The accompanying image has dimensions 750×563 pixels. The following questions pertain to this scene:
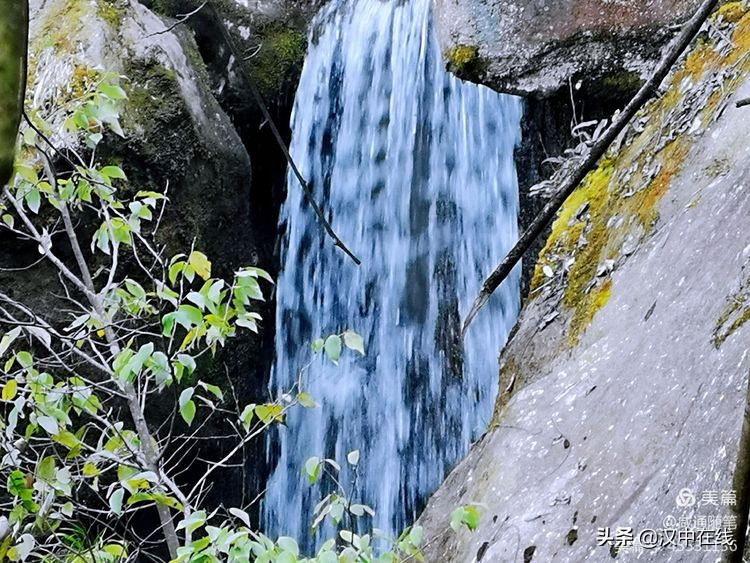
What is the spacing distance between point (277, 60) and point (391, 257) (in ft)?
8.58

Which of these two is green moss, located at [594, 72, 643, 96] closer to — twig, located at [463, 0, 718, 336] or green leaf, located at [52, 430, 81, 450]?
green leaf, located at [52, 430, 81, 450]

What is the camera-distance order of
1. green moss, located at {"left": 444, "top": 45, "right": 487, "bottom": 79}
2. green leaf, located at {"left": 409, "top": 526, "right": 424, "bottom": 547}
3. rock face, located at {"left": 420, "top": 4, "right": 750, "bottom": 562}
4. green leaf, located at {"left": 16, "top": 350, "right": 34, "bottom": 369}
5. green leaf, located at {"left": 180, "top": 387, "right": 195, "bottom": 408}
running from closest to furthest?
rock face, located at {"left": 420, "top": 4, "right": 750, "bottom": 562} < green leaf, located at {"left": 409, "top": 526, "right": 424, "bottom": 547} < green leaf, located at {"left": 180, "top": 387, "right": 195, "bottom": 408} < green leaf, located at {"left": 16, "top": 350, "right": 34, "bottom": 369} < green moss, located at {"left": 444, "top": 45, "right": 487, "bottom": 79}

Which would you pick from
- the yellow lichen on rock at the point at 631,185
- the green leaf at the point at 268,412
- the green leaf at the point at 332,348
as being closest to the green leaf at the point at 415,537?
the green leaf at the point at 332,348

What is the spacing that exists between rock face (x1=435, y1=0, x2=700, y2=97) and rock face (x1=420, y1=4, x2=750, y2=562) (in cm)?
146

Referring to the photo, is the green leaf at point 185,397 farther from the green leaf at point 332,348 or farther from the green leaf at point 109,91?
the green leaf at point 109,91

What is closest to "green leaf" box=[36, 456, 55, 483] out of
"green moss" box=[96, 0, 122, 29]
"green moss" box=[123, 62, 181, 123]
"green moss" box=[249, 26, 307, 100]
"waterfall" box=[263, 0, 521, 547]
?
"green moss" box=[123, 62, 181, 123]

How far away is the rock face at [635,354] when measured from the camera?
1827mm

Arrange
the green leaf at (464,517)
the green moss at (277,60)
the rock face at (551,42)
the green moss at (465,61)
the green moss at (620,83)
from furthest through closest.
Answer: the green moss at (277,60)
the green moss at (465,61)
the green moss at (620,83)
the rock face at (551,42)
the green leaf at (464,517)

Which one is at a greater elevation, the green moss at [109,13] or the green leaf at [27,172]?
the green moss at [109,13]

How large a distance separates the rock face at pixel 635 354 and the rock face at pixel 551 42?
1.46 m

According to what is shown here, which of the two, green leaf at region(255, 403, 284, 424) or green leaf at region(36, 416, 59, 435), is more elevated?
green leaf at region(36, 416, 59, 435)

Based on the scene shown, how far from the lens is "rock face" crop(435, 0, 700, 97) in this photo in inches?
189

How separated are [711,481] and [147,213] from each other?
2293 millimetres

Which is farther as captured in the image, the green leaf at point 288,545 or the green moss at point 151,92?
the green moss at point 151,92
